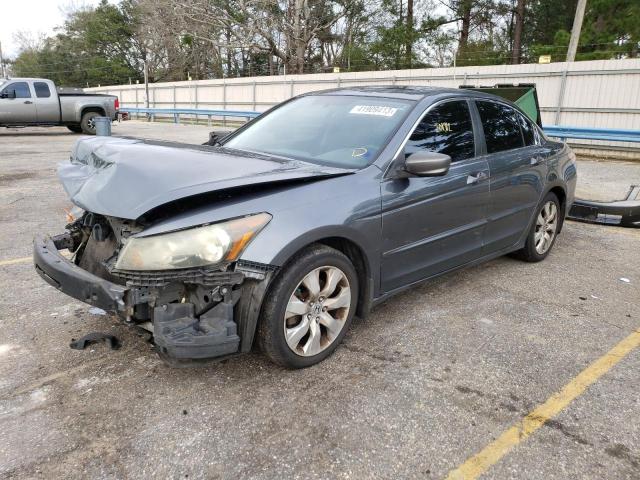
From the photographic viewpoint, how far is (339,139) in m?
3.60

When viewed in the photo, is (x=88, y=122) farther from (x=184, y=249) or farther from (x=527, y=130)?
(x=184, y=249)

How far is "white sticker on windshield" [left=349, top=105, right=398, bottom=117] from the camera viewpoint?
3646 millimetres

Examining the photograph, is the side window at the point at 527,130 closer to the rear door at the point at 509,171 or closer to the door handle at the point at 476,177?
the rear door at the point at 509,171

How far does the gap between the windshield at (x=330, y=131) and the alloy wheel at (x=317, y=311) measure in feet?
2.51

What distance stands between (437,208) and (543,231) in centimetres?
197

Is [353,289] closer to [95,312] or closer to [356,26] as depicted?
[95,312]

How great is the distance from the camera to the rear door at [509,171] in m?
4.22

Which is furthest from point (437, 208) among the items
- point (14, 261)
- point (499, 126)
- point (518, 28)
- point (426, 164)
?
point (518, 28)

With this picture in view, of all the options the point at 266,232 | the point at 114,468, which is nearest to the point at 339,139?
the point at 266,232

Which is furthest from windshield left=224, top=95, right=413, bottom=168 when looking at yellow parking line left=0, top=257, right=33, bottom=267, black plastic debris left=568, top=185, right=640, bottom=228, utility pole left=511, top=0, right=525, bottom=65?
utility pole left=511, top=0, right=525, bottom=65

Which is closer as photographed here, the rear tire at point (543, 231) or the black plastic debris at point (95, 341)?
the black plastic debris at point (95, 341)

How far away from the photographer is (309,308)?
114 inches

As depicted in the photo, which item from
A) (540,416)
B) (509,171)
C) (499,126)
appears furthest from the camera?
(499,126)

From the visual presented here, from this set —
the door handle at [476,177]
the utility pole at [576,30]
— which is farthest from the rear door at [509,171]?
the utility pole at [576,30]
